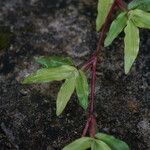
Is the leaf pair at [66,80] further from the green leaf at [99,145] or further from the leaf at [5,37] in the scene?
the leaf at [5,37]

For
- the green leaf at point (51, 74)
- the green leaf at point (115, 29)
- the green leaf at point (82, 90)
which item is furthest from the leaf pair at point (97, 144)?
the green leaf at point (115, 29)

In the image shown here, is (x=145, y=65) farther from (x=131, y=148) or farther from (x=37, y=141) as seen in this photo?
(x=37, y=141)

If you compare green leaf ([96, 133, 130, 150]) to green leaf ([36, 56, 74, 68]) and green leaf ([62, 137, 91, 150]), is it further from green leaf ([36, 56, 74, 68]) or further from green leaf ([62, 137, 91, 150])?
green leaf ([36, 56, 74, 68])

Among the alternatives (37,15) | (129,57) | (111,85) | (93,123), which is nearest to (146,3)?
(129,57)

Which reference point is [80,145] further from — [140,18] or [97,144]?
[140,18]

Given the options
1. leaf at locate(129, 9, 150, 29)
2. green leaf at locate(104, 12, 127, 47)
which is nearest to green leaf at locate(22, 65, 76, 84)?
green leaf at locate(104, 12, 127, 47)

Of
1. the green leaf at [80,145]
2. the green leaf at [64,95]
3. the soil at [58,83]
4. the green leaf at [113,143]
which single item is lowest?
the soil at [58,83]
